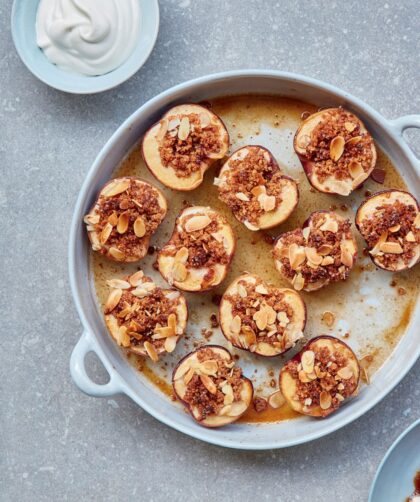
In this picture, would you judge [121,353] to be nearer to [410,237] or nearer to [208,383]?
[208,383]

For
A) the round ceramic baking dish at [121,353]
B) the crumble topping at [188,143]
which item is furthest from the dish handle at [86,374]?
the crumble topping at [188,143]

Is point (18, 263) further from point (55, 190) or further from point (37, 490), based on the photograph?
point (37, 490)

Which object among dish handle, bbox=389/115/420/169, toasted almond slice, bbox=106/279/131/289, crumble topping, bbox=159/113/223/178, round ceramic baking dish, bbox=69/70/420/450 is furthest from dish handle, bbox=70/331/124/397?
dish handle, bbox=389/115/420/169

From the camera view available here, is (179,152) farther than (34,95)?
No

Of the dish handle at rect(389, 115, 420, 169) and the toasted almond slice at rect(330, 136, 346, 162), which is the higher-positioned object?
the dish handle at rect(389, 115, 420, 169)

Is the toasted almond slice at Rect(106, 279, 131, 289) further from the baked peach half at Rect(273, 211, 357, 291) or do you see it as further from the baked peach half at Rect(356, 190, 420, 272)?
the baked peach half at Rect(356, 190, 420, 272)

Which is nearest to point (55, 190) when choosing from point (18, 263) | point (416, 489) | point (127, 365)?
point (18, 263)
